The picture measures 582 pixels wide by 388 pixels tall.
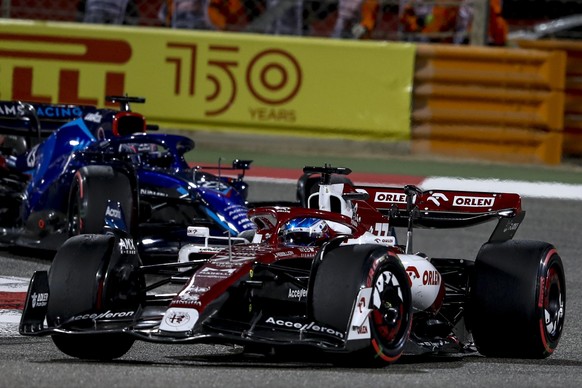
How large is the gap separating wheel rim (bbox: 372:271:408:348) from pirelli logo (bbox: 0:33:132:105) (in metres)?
10.8

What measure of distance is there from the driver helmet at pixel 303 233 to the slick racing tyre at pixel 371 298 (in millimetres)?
600

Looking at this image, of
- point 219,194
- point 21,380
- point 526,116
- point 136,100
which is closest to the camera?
point 21,380

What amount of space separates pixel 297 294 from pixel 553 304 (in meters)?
1.49

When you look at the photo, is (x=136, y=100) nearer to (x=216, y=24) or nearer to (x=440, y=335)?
(x=440, y=335)

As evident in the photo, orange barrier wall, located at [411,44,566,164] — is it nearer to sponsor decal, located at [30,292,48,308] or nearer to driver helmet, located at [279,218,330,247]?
driver helmet, located at [279,218,330,247]

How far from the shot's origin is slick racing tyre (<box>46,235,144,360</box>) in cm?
721

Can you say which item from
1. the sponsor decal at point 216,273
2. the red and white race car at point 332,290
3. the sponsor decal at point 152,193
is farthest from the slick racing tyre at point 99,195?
the sponsor decal at point 216,273

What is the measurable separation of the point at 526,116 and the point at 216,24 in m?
3.72

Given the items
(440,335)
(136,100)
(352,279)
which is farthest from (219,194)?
(352,279)

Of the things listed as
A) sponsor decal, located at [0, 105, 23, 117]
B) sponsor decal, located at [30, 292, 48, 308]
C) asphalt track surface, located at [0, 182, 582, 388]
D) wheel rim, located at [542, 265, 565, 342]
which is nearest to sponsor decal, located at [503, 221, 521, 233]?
wheel rim, located at [542, 265, 565, 342]

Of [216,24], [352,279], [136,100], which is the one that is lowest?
[352,279]

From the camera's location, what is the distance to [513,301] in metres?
7.80

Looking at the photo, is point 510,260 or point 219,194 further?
point 219,194

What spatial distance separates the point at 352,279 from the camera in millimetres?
6957
